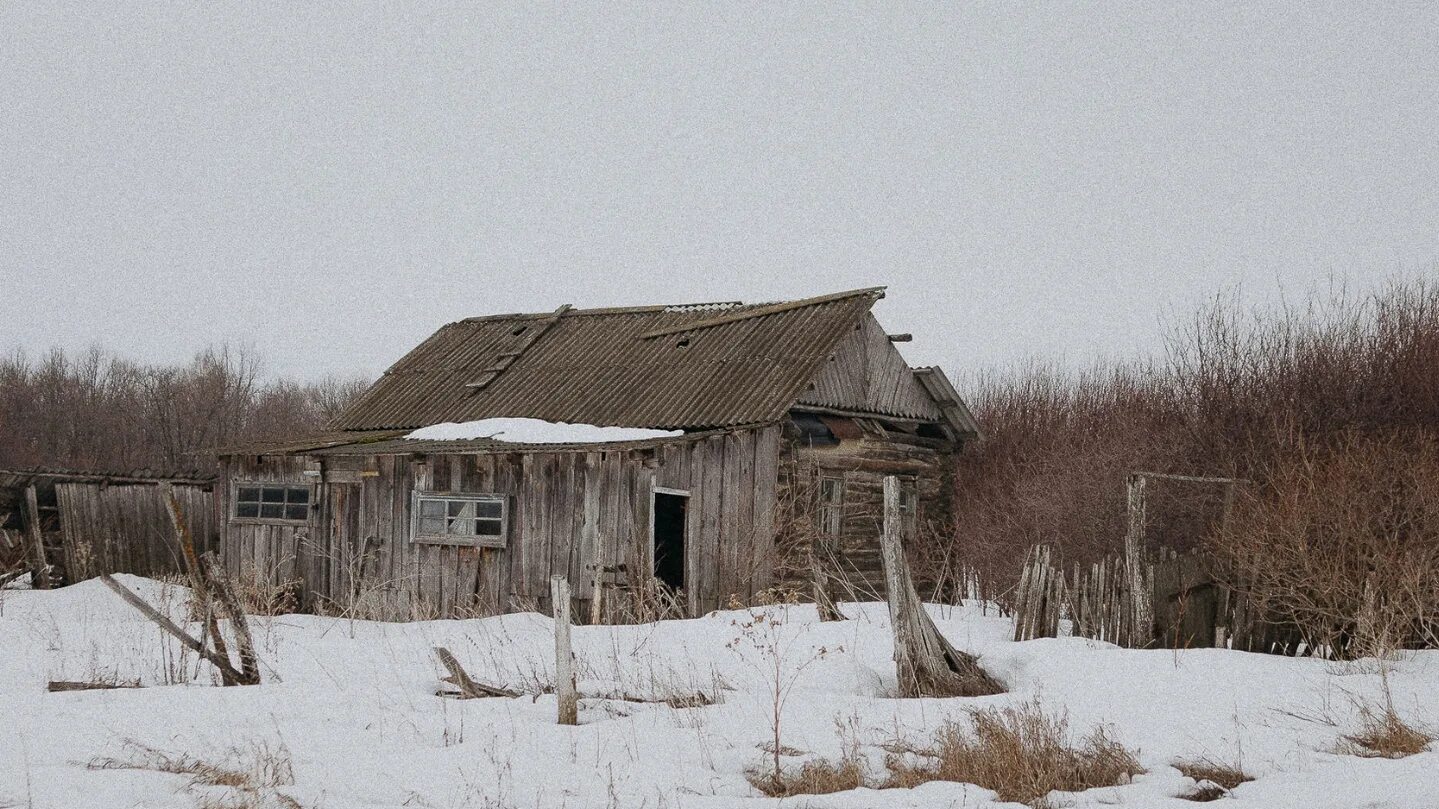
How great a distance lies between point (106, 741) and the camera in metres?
7.14

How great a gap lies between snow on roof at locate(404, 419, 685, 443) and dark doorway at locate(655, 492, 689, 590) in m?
1.77

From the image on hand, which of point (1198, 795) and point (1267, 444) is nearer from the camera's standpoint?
point (1198, 795)

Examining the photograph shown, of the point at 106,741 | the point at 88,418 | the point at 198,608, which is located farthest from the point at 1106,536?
the point at 88,418

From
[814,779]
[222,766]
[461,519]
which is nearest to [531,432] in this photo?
[461,519]

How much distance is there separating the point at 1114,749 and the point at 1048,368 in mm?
28652

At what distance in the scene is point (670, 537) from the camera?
20719 mm

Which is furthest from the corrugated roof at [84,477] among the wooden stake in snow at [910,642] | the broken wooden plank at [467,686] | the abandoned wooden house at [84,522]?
the wooden stake in snow at [910,642]

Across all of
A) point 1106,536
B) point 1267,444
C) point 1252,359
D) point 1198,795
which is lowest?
point 1198,795

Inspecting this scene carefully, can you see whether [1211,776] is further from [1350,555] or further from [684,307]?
[684,307]

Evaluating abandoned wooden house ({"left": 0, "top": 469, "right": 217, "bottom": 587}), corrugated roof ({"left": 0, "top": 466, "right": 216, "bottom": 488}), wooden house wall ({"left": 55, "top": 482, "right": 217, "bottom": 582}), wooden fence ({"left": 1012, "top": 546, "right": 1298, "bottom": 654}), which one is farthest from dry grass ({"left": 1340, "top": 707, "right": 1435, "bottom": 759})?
corrugated roof ({"left": 0, "top": 466, "right": 216, "bottom": 488})

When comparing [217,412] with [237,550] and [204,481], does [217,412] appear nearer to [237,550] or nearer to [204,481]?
[204,481]

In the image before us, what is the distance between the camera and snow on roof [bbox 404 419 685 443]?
17281 millimetres

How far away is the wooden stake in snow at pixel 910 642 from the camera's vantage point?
10.2m

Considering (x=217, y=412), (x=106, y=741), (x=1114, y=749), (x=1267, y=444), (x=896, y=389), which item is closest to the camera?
(x=106, y=741)
